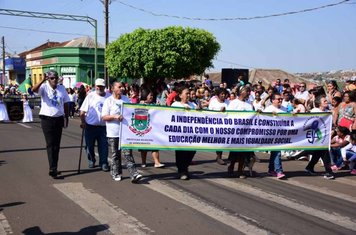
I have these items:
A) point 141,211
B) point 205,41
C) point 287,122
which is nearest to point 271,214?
point 141,211

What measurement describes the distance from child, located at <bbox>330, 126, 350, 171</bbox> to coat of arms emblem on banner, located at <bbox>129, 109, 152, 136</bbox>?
395cm

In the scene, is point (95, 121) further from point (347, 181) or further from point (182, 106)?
point (347, 181)

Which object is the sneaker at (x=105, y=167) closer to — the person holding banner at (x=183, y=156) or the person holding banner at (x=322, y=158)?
the person holding banner at (x=183, y=156)

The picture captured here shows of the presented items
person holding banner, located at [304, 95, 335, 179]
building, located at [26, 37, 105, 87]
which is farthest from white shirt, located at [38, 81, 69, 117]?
building, located at [26, 37, 105, 87]

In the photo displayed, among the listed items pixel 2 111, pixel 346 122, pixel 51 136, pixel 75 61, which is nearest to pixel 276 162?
pixel 346 122

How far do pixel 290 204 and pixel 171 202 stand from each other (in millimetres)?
1780

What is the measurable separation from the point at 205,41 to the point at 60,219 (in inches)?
1009

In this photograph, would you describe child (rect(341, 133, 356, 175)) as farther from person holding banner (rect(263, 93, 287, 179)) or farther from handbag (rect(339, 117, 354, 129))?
person holding banner (rect(263, 93, 287, 179))

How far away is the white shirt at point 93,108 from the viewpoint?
9.08 meters

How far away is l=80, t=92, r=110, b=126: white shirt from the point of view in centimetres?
908

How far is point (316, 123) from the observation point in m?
9.06

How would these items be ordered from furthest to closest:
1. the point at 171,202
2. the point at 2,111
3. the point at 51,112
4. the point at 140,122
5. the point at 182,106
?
the point at 2,111 < the point at 182,106 < the point at 51,112 < the point at 140,122 < the point at 171,202

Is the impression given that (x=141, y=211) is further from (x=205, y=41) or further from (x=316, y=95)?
(x=205, y=41)

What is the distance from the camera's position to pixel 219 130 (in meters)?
8.52
